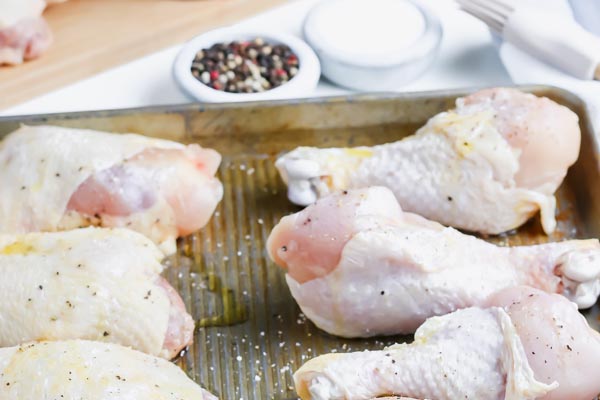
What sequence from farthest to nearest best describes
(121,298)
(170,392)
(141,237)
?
(141,237) < (121,298) < (170,392)

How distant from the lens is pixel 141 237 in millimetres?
2521

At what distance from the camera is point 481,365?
2205mm

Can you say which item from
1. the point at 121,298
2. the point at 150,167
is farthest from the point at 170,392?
the point at 150,167

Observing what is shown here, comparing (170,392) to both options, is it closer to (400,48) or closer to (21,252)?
(21,252)

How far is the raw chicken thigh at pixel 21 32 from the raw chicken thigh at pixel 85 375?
1.43 m

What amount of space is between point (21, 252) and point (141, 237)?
30 centimetres

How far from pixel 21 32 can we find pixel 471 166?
5.27ft

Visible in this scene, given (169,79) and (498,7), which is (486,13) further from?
(169,79)

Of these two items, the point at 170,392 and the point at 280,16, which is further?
the point at 280,16

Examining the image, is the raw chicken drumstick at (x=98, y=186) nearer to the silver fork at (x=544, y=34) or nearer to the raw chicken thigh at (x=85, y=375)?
the raw chicken thigh at (x=85, y=375)

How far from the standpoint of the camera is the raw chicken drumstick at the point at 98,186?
8.56ft

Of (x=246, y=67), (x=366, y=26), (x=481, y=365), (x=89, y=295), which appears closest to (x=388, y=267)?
(x=481, y=365)

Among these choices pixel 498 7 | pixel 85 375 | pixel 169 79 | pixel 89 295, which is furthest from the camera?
pixel 169 79

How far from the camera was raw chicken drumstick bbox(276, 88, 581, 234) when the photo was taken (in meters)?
2.67
